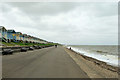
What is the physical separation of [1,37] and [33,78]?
69945mm

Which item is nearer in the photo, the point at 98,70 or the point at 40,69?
the point at 40,69

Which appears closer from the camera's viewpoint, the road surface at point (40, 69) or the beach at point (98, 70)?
the road surface at point (40, 69)

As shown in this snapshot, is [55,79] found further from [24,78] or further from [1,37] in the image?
[1,37]

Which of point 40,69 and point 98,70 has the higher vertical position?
point 40,69

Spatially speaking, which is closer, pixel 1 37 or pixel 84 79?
pixel 84 79

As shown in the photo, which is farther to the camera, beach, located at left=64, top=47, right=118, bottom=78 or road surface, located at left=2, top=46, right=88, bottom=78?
beach, located at left=64, top=47, right=118, bottom=78

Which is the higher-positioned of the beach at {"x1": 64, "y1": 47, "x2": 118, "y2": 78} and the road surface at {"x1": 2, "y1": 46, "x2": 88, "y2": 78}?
the road surface at {"x1": 2, "y1": 46, "x2": 88, "y2": 78}

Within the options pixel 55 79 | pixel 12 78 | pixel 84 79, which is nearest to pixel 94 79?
pixel 84 79

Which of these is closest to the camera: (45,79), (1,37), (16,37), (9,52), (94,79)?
(45,79)

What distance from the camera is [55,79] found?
797cm

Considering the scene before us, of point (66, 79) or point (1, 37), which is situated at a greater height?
point (1, 37)

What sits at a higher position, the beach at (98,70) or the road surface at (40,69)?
the road surface at (40,69)

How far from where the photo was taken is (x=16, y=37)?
98.6 metres

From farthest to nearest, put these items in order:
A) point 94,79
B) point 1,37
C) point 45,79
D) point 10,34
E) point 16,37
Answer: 1. point 16,37
2. point 10,34
3. point 1,37
4. point 94,79
5. point 45,79
